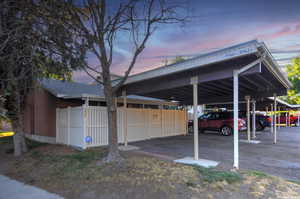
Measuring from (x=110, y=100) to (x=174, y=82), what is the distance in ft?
7.83

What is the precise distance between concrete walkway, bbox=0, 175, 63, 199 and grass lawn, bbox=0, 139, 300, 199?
17 cm

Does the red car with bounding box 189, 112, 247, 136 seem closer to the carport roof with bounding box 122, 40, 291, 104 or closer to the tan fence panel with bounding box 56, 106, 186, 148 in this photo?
the tan fence panel with bounding box 56, 106, 186, 148

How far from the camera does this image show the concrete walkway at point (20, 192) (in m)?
3.84

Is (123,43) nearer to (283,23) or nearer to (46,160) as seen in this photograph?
(46,160)

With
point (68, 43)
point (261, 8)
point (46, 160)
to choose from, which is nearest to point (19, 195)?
point (46, 160)

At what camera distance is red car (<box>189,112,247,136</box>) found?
1358cm

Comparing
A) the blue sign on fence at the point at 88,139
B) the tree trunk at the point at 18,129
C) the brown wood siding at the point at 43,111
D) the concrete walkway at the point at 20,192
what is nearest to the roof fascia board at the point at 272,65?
the concrete walkway at the point at 20,192

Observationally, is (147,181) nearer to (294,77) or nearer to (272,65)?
(272,65)

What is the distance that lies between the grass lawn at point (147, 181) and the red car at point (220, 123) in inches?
373

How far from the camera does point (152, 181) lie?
4.02 meters

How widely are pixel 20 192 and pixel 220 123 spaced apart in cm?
1295

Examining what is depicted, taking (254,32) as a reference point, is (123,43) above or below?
below

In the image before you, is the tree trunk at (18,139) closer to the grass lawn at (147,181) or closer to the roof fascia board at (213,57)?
the grass lawn at (147,181)

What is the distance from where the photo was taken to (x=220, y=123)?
14266 millimetres
